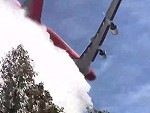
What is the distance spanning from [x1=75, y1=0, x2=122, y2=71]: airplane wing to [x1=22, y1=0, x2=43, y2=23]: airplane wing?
9.24m

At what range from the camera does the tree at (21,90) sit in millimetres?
33219

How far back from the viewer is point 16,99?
1313 inches

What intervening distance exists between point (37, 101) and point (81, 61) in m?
44.2

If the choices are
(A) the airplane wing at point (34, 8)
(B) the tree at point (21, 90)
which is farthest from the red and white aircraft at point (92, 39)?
(B) the tree at point (21, 90)

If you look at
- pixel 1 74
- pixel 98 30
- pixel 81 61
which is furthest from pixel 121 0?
pixel 1 74

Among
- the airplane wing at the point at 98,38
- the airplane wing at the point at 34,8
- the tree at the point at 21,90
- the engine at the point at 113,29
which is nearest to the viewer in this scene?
the tree at the point at 21,90

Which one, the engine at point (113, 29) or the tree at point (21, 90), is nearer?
the tree at point (21, 90)

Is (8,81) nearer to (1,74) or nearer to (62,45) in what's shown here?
(1,74)

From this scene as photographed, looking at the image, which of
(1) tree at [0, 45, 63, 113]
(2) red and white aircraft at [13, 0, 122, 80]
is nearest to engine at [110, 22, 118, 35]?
(2) red and white aircraft at [13, 0, 122, 80]

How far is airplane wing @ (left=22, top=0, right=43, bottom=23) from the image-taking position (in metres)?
71.6

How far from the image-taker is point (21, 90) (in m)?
33.8

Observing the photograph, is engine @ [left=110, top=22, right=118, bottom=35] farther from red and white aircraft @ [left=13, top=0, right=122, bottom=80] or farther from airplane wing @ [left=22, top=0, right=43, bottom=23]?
airplane wing @ [left=22, top=0, right=43, bottom=23]

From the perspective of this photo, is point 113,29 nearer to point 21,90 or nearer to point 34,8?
point 34,8

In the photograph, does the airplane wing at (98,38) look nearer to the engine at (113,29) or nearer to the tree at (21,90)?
the engine at (113,29)
